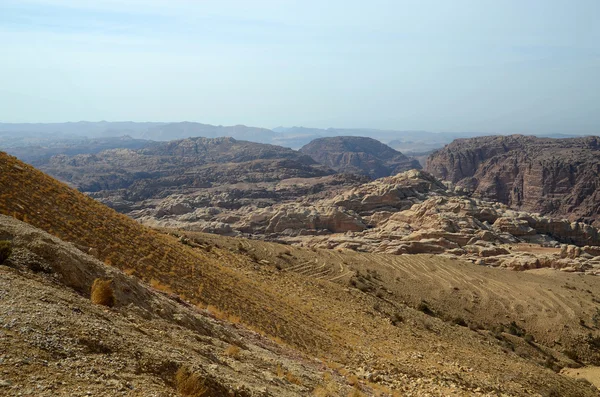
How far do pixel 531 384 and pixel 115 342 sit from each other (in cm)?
1434

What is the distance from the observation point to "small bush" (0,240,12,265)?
712 cm

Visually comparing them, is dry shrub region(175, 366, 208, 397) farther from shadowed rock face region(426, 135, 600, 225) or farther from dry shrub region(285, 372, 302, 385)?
shadowed rock face region(426, 135, 600, 225)

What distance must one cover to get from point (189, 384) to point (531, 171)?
119m

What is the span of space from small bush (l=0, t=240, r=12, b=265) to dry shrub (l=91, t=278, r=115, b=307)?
146 centimetres

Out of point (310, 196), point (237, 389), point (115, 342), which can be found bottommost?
point (310, 196)

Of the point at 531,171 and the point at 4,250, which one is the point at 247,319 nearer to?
the point at 4,250

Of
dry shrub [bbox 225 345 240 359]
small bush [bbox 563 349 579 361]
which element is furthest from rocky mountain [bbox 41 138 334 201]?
dry shrub [bbox 225 345 240 359]

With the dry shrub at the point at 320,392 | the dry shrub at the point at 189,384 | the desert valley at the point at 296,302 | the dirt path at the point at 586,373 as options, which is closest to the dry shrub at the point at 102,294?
the desert valley at the point at 296,302

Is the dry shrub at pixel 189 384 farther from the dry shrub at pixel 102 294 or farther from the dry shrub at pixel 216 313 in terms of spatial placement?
the dry shrub at pixel 216 313

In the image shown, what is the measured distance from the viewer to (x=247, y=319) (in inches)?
511

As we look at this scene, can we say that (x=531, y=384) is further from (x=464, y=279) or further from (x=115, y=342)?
(x=464, y=279)

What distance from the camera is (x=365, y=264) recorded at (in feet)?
104

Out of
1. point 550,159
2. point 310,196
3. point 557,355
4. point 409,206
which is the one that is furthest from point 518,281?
point 550,159

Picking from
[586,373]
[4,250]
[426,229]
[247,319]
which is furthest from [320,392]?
[426,229]
